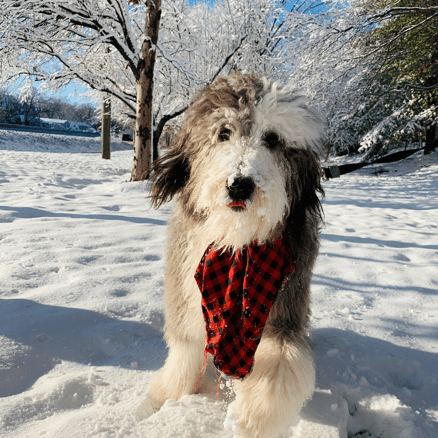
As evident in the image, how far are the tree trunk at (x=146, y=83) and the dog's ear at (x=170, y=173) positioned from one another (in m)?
6.48

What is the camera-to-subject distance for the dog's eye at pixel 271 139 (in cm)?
156

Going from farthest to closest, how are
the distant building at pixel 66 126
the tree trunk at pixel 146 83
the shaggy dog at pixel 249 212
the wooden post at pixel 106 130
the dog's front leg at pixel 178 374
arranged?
the distant building at pixel 66 126
the wooden post at pixel 106 130
the tree trunk at pixel 146 83
the dog's front leg at pixel 178 374
the shaggy dog at pixel 249 212

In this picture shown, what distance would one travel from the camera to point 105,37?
29.2 feet

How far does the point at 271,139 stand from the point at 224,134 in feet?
0.73

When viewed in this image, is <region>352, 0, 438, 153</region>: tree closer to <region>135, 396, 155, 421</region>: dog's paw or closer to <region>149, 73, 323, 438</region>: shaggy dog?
<region>149, 73, 323, 438</region>: shaggy dog

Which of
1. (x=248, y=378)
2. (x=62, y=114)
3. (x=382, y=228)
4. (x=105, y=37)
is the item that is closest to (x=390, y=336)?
(x=248, y=378)

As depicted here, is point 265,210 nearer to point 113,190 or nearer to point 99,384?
point 99,384

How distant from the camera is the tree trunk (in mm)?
8172

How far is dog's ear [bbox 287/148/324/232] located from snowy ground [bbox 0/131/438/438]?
979 mm

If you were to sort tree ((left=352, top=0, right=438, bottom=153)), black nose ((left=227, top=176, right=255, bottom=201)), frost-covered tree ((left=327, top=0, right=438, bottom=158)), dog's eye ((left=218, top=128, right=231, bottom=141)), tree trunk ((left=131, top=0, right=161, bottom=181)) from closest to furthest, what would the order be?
black nose ((left=227, top=176, right=255, bottom=201)), dog's eye ((left=218, top=128, right=231, bottom=141)), tree trunk ((left=131, top=0, right=161, bottom=181)), tree ((left=352, top=0, right=438, bottom=153)), frost-covered tree ((left=327, top=0, right=438, bottom=158))

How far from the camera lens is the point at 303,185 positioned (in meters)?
1.71

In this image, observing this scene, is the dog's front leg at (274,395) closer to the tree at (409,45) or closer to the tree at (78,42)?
the tree at (78,42)

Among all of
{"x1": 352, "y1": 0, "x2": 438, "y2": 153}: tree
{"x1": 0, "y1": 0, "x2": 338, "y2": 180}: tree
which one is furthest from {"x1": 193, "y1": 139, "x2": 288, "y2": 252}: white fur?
{"x1": 352, "y1": 0, "x2": 438, "y2": 153}: tree

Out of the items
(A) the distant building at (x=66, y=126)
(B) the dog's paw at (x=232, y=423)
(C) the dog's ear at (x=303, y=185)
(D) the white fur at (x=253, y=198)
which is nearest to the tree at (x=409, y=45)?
(C) the dog's ear at (x=303, y=185)
